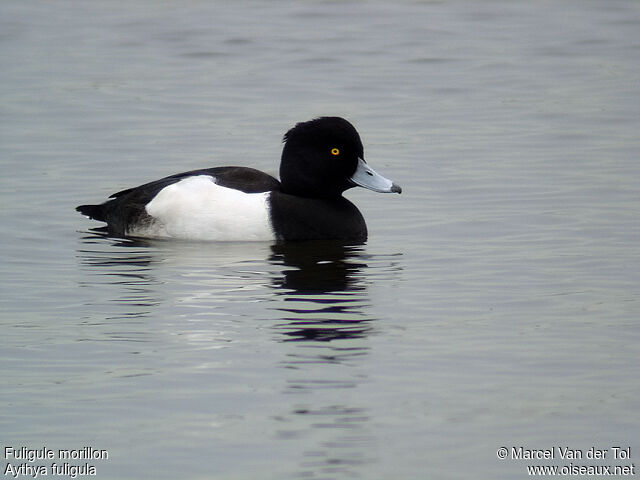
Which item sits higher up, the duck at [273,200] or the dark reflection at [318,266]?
the duck at [273,200]

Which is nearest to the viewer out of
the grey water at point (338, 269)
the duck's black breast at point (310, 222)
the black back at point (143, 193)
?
the grey water at point (338, 269)

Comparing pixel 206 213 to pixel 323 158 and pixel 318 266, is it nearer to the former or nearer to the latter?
pixel 323 158

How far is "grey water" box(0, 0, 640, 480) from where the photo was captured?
5602mm

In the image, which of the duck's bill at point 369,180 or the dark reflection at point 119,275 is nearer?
the dark reflection at point 119,275

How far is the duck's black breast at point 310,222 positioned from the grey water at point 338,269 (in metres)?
0.15

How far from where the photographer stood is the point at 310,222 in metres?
9.51

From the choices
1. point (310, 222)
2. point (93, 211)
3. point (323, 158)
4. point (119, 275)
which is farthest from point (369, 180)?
point (119, 275)

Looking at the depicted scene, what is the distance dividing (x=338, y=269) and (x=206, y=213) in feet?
4.43

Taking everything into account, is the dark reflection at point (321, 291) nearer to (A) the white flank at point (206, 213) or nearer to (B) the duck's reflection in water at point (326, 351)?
(B) the duck's reflection in water at point (326, 351)

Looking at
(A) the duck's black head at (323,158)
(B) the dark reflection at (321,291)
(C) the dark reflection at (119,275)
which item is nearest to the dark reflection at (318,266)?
(B) the dark reflection at (321,291)

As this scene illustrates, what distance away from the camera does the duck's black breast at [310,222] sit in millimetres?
9469

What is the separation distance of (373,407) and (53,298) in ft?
8.49

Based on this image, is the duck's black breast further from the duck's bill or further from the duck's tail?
the duck's tail

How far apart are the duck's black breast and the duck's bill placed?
0.84ft
